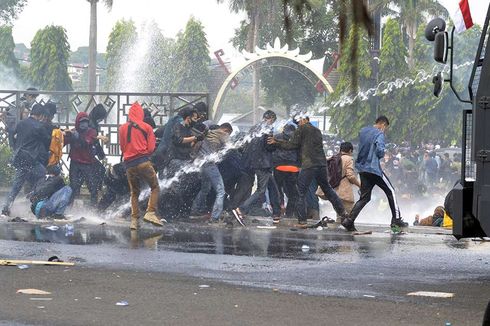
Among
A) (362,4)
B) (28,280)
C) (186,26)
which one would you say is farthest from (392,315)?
(186,26)

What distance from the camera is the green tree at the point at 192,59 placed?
62500mm

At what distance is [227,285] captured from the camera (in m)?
9.86

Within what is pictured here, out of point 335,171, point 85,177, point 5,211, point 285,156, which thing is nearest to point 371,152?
point 335,171

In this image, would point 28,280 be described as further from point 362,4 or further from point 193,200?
point 193,200

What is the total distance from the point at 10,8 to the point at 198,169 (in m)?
44.4

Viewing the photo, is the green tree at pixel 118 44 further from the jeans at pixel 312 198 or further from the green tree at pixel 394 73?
the jeans at pixel 312 198

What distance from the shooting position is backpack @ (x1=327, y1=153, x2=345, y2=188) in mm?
17406

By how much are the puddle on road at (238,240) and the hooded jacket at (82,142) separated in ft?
7.52

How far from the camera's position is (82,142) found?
59.7ft

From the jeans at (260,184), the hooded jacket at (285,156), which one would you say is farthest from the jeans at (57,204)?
the hooded jacket at (285,156)

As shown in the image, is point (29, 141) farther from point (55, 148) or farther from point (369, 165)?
point (369, 165)

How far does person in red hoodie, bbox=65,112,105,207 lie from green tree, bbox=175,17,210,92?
143ft

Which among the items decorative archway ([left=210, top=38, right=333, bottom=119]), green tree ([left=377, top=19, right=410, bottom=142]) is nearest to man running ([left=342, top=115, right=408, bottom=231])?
decorative archway ([left=210, top=38, right=333, bottom=119])

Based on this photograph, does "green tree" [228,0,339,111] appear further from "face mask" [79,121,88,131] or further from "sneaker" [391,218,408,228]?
"sneaker" [391,218,408,228]
